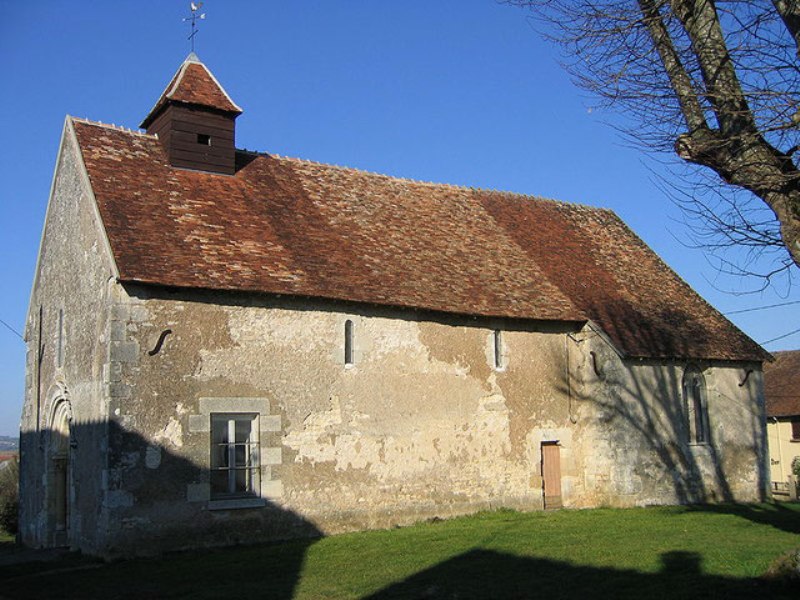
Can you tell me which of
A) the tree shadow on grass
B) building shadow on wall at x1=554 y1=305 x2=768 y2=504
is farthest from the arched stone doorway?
the tree shadow on grass

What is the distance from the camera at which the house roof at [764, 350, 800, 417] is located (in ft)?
111

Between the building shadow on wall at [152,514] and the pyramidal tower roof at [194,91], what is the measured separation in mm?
7149

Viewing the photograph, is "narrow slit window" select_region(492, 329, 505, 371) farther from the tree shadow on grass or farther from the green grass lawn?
the tree shadow on grass

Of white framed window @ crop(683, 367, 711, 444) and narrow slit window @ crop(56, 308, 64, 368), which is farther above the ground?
narrow slit window @ crop(56, 308, 64, 368)

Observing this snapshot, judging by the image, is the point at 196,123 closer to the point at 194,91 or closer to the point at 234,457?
the point at 194,91

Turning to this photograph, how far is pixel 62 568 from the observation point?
1316cm

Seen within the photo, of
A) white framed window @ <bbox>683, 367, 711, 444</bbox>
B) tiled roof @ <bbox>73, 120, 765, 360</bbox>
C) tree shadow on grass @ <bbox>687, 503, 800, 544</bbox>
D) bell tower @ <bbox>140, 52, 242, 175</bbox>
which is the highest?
bell tower @ <bbox>140, 52, 242, 175</bbox>

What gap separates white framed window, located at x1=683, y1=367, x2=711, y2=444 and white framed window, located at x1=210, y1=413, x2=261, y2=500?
10.8 m

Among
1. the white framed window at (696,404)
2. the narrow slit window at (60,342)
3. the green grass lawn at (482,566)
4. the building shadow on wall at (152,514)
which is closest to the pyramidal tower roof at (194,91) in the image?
the narrow slit window at (60,342)

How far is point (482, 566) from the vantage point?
1117 cm

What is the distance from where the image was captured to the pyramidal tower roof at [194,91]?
1789cm

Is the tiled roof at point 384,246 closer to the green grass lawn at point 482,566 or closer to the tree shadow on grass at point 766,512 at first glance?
the tree shadow on grass at point 766,512

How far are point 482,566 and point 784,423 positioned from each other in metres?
27.5

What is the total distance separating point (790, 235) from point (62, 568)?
11.5m
